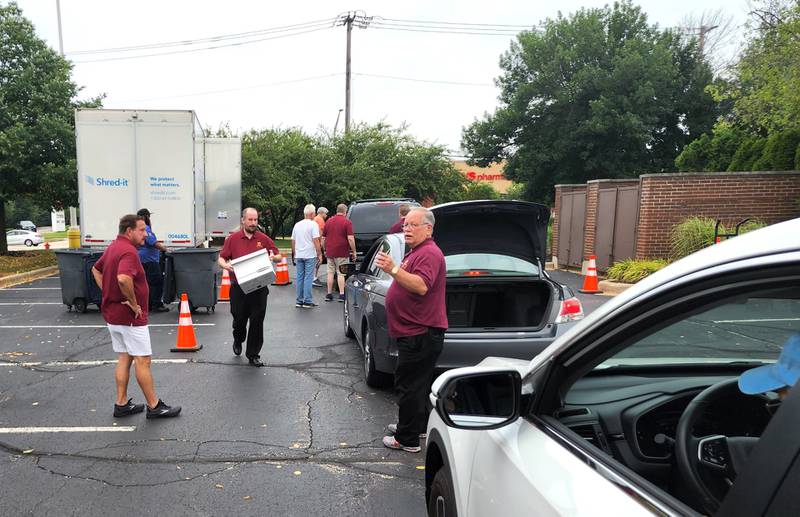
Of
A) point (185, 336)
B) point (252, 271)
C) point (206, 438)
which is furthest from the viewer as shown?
point (185, 336)

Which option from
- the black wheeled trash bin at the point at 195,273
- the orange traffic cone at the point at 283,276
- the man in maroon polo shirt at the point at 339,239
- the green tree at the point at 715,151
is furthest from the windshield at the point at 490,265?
the green tree at the point at 715,151

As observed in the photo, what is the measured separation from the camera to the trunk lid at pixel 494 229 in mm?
→ 5680

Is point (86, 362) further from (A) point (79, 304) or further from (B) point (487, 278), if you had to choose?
(B) point (487, 278)

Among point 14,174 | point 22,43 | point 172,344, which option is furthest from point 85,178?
point 22,43

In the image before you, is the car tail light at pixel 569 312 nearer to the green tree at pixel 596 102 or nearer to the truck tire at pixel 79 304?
the truck tire at pixel 79 304

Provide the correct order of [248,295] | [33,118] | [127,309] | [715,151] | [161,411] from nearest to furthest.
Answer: [127,309], [161,411], [248,295], [33,118], [715,151]

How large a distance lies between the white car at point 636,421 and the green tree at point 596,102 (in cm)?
2953

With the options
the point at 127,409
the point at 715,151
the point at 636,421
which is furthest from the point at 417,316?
the point at 715,151

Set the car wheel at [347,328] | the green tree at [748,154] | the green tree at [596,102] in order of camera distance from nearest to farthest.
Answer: the car wheel at [347,328], the green tree at [748,154], the green tree at [596,102]

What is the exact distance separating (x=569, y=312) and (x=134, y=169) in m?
9.15

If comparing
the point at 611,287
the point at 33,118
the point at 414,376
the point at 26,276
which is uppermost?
the point at 33,118

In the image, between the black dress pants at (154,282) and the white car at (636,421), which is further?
→ the black dress pants at (154,282)

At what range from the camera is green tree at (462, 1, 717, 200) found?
2969 cm

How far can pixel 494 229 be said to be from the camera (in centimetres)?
593
